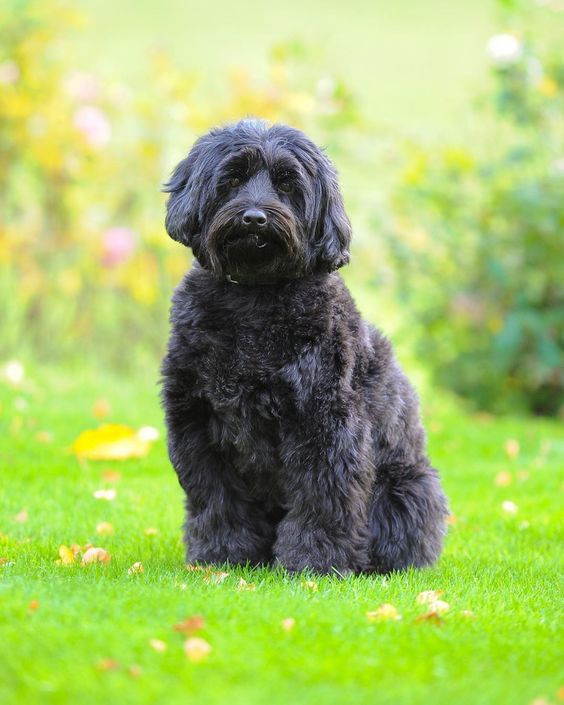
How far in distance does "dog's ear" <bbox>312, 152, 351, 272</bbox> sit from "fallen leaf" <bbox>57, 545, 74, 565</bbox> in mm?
1671

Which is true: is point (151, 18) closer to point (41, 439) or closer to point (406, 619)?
point (41, 439)

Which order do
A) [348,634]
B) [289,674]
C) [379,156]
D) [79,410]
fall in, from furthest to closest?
[379,156]
[79,410]
[348,634]
[289,674]

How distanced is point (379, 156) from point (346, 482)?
6.79 meters

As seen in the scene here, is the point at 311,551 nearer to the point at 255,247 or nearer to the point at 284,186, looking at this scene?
the point at 255,247

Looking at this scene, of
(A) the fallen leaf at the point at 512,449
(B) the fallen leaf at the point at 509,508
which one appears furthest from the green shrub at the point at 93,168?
(B) the fallen leaf at the point at 509,508

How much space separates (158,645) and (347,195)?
25.9 ft

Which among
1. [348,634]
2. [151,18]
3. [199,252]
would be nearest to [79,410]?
[199,252]

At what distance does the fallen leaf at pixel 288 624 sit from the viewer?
339cm

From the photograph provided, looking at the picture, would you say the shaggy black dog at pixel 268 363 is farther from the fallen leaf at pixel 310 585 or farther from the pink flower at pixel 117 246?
the pink flower at pixel 117 246

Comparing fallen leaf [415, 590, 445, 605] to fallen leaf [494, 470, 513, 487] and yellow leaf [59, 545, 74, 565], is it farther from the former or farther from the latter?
fallen leaf [494, 470, 513, 487]

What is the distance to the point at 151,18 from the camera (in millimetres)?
17047

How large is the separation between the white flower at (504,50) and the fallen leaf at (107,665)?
310 inches

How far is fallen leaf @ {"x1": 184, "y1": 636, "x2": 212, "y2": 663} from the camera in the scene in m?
3.08

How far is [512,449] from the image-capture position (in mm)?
8047
